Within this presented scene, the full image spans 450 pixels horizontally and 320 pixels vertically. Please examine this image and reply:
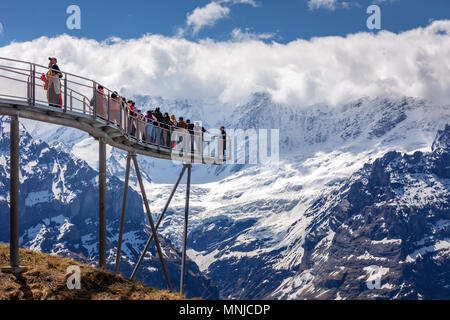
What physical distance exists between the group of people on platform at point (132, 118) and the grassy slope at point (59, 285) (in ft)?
28.5

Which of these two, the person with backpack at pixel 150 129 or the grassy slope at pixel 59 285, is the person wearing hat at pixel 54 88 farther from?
the person with backpack at pixel 150 129

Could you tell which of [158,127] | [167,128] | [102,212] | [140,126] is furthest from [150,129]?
[102,212]

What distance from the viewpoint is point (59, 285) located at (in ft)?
116

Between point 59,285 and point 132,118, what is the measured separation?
19470 mm

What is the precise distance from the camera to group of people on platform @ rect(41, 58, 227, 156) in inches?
1586

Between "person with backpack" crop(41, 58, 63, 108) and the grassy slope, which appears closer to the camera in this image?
the grassy slope

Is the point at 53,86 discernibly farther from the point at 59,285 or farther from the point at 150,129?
the point at 150,129

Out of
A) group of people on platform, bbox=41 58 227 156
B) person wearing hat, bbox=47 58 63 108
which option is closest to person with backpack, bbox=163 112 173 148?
group of people on platform, bbox=41 58 227 156

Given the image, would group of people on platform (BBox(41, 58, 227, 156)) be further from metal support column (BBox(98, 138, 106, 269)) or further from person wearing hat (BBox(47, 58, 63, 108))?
metal support column (BBox(98, 138, 106, 269))

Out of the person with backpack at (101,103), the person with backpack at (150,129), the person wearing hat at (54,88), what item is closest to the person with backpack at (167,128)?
the person with backpack at (150,129)

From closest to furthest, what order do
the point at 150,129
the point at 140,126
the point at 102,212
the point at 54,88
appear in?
the point at 54,88 < the point at 102,212 < the point at 140,126 < the point at 150,129

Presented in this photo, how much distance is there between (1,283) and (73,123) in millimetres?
10601

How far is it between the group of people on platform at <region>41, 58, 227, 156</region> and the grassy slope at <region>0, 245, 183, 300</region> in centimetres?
867
